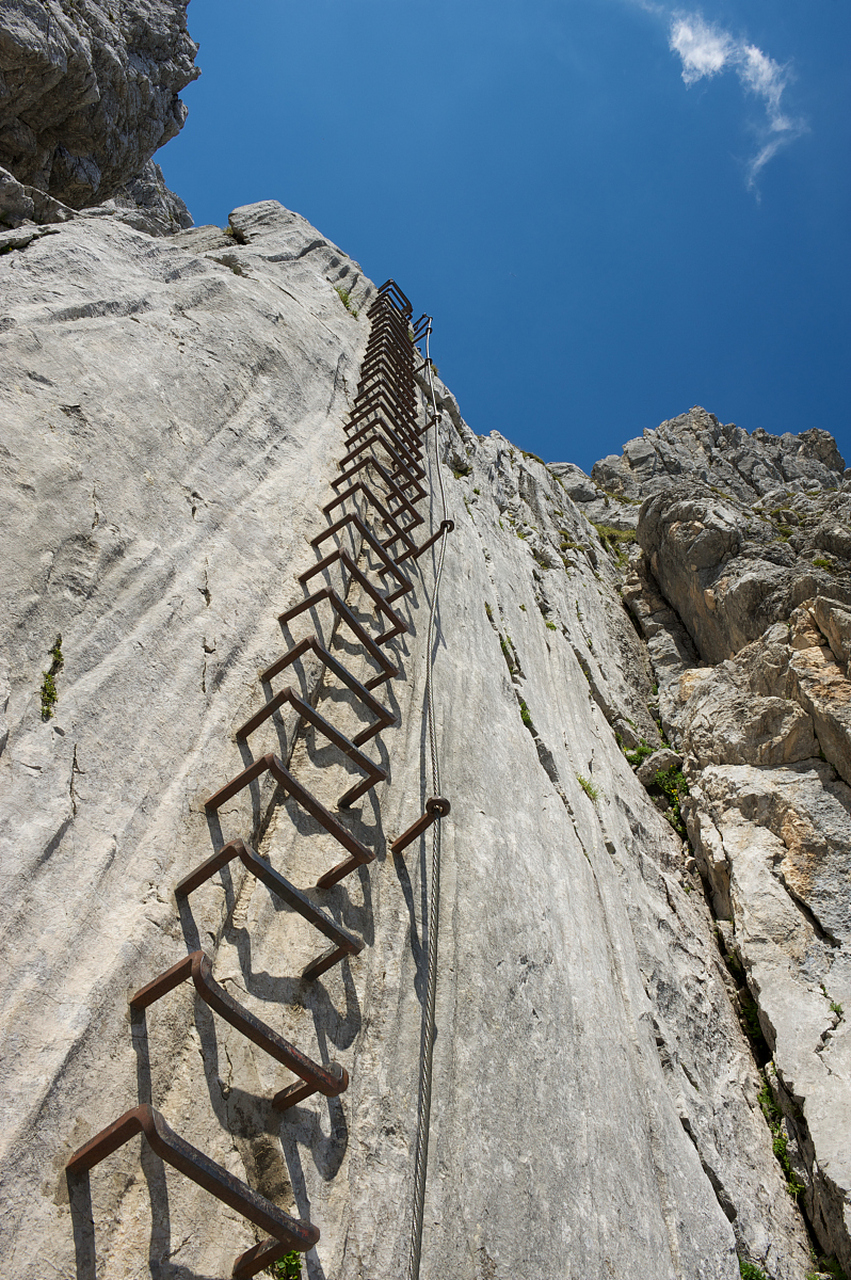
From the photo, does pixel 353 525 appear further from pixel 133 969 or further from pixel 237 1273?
pixel 237 1273

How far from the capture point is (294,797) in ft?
17.1

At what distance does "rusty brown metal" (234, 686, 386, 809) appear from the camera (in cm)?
551

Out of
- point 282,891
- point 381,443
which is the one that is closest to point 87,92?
point 381,443

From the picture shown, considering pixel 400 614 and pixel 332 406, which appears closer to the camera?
pixel 400 614

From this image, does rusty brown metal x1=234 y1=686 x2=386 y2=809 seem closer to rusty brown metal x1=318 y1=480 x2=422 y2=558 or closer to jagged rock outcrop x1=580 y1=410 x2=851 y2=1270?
rusty brown metal x1=318 y1=480 x2=422 y2=558

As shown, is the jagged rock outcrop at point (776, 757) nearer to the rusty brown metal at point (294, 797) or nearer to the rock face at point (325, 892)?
the rock face at point (325, 892)

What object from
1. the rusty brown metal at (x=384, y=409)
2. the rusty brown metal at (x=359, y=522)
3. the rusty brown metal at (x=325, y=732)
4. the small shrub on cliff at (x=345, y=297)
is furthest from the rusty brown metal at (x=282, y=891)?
the small shrub on cliff at (x=345, y=297)

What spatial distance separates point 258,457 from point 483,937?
659cm

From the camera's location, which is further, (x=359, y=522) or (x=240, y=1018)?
(x=359, y=522)

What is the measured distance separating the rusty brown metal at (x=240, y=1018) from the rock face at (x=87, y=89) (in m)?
19.3

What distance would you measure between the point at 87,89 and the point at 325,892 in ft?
91.2

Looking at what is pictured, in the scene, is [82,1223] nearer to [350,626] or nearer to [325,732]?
[325,732]

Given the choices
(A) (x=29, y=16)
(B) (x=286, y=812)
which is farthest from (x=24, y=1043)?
(A) (x=29, y=16)

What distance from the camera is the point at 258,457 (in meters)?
9.37
